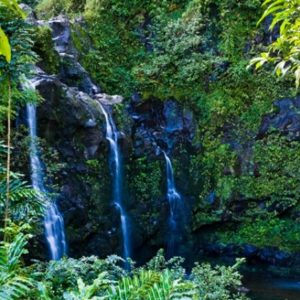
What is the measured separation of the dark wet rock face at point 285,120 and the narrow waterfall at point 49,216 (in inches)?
254

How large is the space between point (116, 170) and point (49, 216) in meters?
2.33

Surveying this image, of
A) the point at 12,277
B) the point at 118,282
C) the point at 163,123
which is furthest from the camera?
the point at 163,123

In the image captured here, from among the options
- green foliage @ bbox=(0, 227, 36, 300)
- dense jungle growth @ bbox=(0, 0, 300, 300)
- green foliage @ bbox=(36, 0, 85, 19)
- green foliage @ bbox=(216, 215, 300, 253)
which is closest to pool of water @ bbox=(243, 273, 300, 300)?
dense jungle growth @ bbox=(0, 0, 300, 300)

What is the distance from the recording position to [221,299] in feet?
13.7

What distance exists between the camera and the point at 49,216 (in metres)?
8.10

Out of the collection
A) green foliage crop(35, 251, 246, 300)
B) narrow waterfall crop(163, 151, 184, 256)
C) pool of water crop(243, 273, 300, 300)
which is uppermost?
narrow waterfall crop(163, 151, 184, 256)

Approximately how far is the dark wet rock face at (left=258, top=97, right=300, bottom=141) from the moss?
606cm

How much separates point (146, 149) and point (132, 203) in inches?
59.6

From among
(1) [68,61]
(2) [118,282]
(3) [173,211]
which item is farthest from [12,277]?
(3) [173,211]

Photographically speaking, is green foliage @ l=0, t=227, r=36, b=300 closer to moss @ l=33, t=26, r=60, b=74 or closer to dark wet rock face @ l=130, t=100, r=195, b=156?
moss @ l=33, t=26, r=60, b=74

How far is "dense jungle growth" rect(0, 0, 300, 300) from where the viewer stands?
8719mm

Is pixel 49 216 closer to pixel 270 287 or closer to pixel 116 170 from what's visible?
pixel 116 170

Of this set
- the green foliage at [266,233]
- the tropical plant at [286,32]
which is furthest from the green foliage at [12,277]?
the green foliage at [266,233]

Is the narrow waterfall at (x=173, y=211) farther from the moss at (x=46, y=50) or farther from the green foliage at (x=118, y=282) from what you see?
the green foliage at (x=118, y=282)
